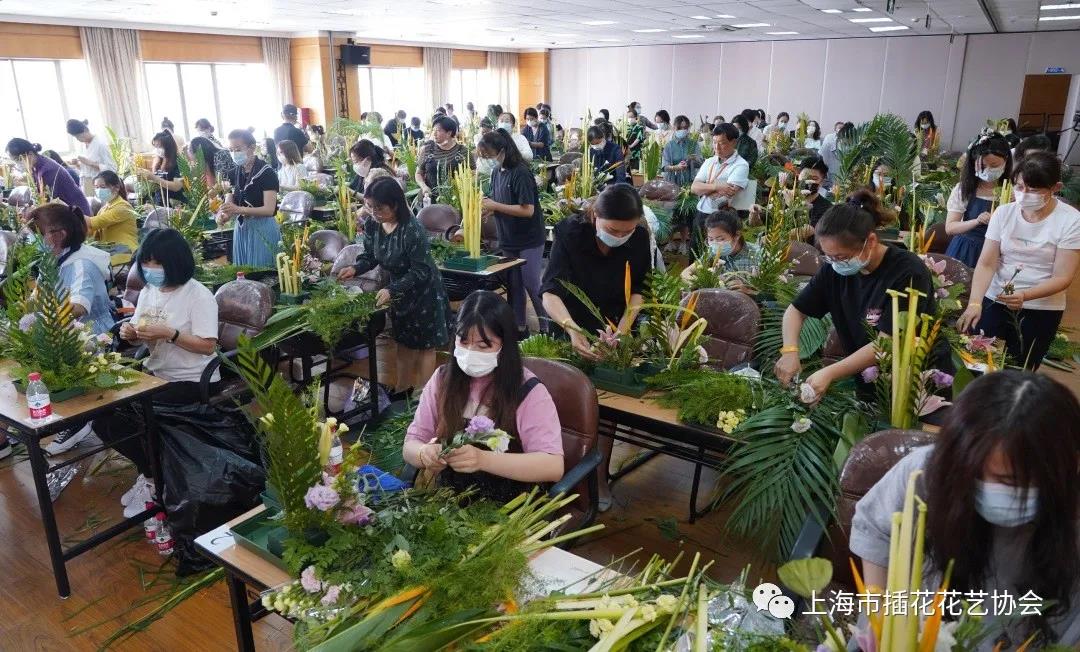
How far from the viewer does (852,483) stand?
2.06m

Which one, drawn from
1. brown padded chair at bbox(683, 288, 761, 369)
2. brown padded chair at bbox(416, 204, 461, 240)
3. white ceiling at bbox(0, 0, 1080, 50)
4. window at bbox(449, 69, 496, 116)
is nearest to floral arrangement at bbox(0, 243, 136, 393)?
brown padded chair at bbox(683, 288, 761, 369)

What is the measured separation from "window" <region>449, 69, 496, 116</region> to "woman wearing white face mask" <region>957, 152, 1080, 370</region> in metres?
16.5

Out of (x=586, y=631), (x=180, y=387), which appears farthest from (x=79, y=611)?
(x=586, y=631)

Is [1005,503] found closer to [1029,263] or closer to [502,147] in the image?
[1029,263]

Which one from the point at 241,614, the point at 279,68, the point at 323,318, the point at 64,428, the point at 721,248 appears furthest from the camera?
the point at 279,68

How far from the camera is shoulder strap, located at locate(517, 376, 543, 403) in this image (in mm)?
2223

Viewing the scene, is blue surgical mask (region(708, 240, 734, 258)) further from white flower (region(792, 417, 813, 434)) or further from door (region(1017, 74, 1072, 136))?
door (region(1017, 74, 1072, 136))

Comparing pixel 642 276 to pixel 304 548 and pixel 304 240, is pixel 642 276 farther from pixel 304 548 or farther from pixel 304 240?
pixel 304 240

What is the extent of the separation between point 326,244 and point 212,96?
1045 centimetres

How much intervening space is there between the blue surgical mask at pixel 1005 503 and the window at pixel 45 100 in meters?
13.1

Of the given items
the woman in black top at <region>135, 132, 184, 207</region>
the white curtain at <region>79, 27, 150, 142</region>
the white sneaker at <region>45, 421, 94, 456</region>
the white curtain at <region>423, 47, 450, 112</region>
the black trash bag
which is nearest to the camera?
the black trash bag

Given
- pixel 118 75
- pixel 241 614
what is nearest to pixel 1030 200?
pixel 241 614

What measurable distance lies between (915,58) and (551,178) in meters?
9.84

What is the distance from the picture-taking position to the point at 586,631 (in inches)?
60.1
